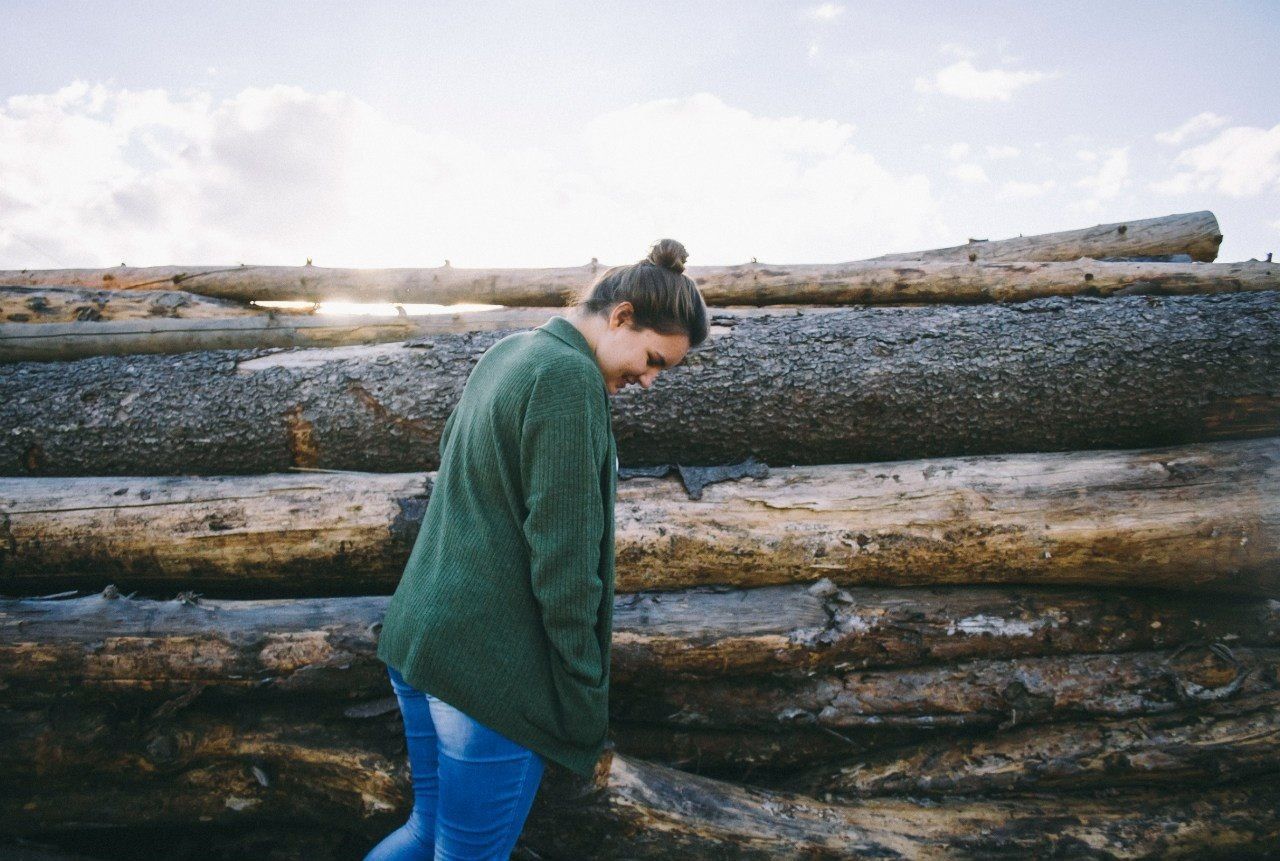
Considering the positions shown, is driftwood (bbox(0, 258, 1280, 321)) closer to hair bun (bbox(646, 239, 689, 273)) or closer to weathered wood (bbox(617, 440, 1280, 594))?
weathered wood (bbox(617, 440, 1280, 594))

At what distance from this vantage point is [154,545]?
3.28 meters

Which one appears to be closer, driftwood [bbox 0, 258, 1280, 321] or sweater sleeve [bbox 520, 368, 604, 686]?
Answer: sweater sleeve [bbox 520, 368, 604, 686]

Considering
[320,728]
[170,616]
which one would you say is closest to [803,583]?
[320,728]

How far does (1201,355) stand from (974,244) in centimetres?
210

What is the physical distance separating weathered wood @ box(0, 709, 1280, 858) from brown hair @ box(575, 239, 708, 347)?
1.69 m

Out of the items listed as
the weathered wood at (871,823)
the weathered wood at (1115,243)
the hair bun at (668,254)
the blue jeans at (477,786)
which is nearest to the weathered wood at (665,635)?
the weathered wood at (871,823)

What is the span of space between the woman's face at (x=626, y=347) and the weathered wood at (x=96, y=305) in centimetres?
333

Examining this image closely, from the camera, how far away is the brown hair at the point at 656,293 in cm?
192

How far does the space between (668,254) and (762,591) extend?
5.79 ft

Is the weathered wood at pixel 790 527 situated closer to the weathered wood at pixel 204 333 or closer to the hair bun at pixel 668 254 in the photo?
the weathered wood at pixel 204 333

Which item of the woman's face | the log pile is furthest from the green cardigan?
the log pile

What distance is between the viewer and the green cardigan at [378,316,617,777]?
5.30 ft

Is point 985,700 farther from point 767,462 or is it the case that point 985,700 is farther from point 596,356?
point 596,356

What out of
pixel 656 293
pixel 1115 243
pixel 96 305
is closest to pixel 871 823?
pixel 656 293
